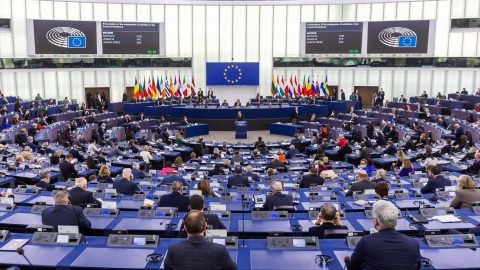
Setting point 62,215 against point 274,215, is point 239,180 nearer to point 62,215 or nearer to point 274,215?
point 274,215

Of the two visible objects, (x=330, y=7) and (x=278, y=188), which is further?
(x=330, y=7)

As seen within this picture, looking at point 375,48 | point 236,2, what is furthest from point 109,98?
point 375,48

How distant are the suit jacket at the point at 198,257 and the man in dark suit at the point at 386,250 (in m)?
1.18

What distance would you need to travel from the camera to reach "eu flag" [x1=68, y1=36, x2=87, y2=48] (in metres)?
30.0

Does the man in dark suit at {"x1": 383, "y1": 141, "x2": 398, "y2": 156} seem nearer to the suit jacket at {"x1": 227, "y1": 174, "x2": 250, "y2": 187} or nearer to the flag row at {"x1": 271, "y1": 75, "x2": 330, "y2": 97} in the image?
the suit jacket at {"x1": 227, "y1": 174, "x2": 250, "y2": 187}

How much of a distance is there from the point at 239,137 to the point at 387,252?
20.8 metres

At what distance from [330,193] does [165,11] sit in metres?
30.2

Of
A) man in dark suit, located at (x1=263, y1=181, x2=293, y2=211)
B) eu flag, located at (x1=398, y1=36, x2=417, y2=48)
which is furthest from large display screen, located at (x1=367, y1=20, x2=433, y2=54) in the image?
man in dark suit, located at (x1=263, y1=181, x2=293, y2=211)

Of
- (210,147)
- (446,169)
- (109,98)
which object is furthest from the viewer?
(109,98)

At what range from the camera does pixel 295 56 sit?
36.3 metres

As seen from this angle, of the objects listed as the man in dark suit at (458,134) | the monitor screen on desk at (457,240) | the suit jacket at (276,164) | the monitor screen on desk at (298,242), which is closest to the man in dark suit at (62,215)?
the monitor screen on desk at (298,242)

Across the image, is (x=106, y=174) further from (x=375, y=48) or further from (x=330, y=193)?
(x=375, y=48)

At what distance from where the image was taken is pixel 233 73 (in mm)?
35125

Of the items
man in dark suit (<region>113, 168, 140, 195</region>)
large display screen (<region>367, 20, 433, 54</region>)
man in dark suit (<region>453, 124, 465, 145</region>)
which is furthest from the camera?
large display screen (<region>367, 20, 433, 54</region>)
